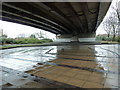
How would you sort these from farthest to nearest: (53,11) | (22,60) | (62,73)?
1. (53,11)
2. (22,60)
3. (62,73)

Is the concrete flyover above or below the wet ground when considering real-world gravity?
above

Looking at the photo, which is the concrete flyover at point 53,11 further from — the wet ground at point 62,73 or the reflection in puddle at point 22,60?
the wet ground at point 62,73

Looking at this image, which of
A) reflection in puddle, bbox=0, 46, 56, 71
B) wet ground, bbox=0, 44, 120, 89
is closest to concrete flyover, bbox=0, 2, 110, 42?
reflection in puddle, bbox=0, 46, 56, 71

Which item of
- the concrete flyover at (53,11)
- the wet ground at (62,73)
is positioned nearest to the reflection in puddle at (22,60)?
the wet ground at (62,73)

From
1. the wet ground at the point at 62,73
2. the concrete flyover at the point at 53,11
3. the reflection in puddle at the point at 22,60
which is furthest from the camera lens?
the concrete flyover at the point at 53,11

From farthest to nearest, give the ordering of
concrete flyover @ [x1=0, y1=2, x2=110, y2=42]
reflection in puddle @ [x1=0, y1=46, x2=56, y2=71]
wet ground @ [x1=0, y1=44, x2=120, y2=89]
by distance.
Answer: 1. concrete flyover @ [x1=0, y1=2, x2=110, y2=42]
2. reflection in puddle @ [x1=0, y1=46, x2=56, y2=71]
3. wet ground @ [x1=0, y1=44, x2=120, y2=89]

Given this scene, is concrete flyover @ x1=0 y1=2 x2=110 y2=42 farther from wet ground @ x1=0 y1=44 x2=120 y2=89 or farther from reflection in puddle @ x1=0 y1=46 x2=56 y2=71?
wet ground @ x1=0 y1=44 x2=120 y2=89

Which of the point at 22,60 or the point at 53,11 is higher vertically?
the point at 53,11

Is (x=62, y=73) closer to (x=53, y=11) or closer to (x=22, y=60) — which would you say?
(x=22, y=60)

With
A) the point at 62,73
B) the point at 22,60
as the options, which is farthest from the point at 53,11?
the point at 62,73

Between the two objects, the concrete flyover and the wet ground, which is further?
the concrete flyover

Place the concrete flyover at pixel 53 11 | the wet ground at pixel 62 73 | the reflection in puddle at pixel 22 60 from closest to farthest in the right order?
1. the wet ground at pixel 62 73
2. the reflection in puddle at pixel 22 60
3. the concrete flyover at pixel 53 11

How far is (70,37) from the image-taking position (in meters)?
35.3

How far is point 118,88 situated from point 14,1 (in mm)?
8309
